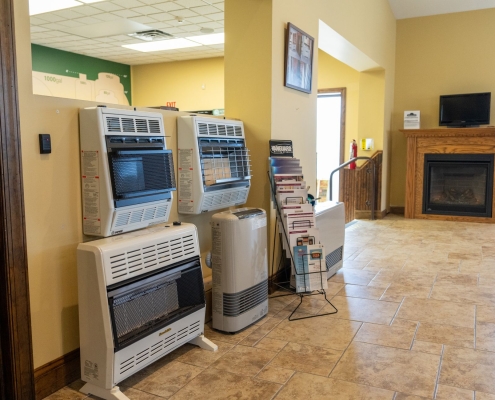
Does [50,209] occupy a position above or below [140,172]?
below

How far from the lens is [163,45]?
8266 mm

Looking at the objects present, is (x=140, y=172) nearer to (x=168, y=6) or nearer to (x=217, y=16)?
(x=168, y=6)

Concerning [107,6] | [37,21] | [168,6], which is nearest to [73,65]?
[37,21]

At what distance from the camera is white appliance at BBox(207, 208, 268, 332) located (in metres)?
2.82

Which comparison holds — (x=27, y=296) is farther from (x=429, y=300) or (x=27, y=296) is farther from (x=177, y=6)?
(x=177, y=6)

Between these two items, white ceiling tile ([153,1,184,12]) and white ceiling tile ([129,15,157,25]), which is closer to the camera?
white ceiling tile ([153,1,184,12])

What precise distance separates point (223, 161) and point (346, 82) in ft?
18.7

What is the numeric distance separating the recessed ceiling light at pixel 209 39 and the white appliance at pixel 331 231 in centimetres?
445

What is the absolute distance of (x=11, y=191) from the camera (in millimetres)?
1942

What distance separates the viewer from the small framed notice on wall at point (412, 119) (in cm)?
744

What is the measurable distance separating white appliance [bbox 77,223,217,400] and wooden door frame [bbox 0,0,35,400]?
9.5 inches

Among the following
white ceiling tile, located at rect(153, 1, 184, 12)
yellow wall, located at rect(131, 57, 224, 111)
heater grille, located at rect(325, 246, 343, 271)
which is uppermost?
white ceiling tile, located at rect(153, 1, 184, 12)

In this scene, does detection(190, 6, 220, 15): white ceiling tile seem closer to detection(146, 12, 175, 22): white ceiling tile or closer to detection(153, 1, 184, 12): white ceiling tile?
detection(153, 1, 184, 12): white ceiling tile

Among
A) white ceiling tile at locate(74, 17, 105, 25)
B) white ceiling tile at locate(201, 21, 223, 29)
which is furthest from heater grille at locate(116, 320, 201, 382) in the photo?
white ceiling tile at locate(74, 17, 105, 25)
